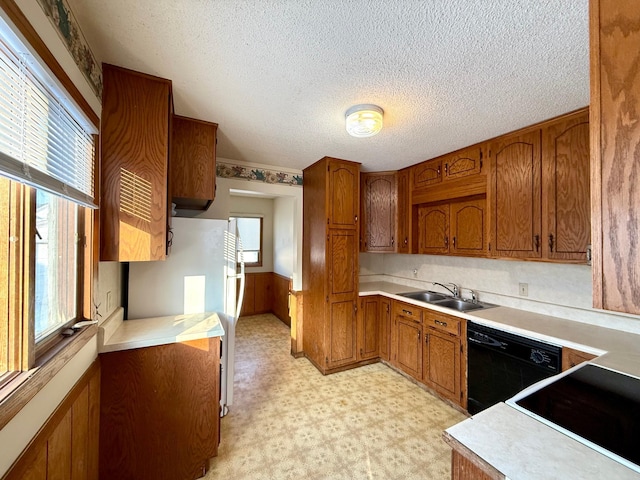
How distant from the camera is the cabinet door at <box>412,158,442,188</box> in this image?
2.74 m

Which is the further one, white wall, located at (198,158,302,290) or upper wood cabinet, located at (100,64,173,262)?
white wall, located at (198,158,302,290)

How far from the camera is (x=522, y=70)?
135cm

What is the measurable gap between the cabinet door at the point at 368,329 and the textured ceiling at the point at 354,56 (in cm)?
198

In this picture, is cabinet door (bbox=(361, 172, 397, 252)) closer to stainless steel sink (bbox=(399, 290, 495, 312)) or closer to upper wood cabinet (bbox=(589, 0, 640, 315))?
stainless steel sink (bbox=(399, 290, 495, 312))

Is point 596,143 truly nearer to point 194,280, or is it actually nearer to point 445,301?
point 194,280

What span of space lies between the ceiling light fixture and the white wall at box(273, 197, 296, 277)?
2.55 meters

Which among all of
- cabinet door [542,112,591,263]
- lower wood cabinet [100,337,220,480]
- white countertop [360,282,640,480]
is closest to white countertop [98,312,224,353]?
lower wood cabinet [100,337,220,480]

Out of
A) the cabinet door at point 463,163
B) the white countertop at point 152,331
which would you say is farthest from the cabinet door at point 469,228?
the white countertop at point 152,331

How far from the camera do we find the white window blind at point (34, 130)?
28.0 inches

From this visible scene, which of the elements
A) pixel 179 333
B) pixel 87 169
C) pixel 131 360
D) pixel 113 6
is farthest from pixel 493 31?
pixel 131 360

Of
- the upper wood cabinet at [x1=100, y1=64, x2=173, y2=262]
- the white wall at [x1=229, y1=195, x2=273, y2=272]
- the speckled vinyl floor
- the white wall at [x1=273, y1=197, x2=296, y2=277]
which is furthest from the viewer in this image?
the white wall at [x1=229, y1=195, x2=273, y2=272]

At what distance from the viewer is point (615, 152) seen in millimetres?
631

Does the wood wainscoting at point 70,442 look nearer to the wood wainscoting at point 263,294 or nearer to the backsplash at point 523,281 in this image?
the backsplash at point 523,281

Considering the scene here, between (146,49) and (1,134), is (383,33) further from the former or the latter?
(1,134)
